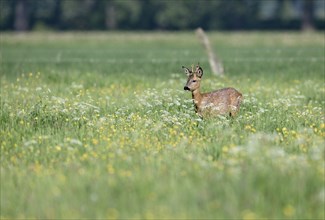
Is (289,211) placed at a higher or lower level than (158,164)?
lower

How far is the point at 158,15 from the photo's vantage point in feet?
292

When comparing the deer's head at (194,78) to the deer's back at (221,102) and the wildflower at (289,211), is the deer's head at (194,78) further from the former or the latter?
the wildflower at (289,211)

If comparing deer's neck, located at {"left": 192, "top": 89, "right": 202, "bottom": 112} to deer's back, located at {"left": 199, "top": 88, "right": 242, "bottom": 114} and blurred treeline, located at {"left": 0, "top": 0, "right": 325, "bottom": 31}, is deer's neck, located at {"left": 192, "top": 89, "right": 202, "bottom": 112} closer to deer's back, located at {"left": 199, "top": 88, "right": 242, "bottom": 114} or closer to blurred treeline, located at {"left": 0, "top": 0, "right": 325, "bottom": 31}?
deer's back, located at {"left": 199, "top": 88, "right": 242, "bottom": 114}

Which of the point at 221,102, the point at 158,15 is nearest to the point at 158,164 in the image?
the point at 221,102

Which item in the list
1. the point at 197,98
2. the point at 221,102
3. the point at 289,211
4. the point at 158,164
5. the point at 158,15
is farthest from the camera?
the point at 158,15

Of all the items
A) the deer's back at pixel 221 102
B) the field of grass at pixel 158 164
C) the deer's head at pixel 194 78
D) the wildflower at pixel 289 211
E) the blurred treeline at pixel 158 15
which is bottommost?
the wildflower at pixel 289 211

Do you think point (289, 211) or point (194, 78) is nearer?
point (289, 211)

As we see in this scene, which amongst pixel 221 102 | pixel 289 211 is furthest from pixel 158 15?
pixel 289 211

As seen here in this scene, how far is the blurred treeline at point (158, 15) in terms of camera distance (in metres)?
88.6

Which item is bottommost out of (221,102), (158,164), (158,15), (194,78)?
(158,164)

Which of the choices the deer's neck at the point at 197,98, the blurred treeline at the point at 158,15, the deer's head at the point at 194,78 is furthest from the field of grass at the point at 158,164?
the blurred treeline at the point at 158,15

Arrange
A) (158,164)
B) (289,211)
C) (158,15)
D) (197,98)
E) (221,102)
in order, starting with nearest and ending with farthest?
(289,211)
(158,164)
(221,102)
(197,98)
(158,15)

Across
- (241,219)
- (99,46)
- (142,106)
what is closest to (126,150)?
(241,219)

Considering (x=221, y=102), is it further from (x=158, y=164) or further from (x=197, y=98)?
(x=158, y=164)
